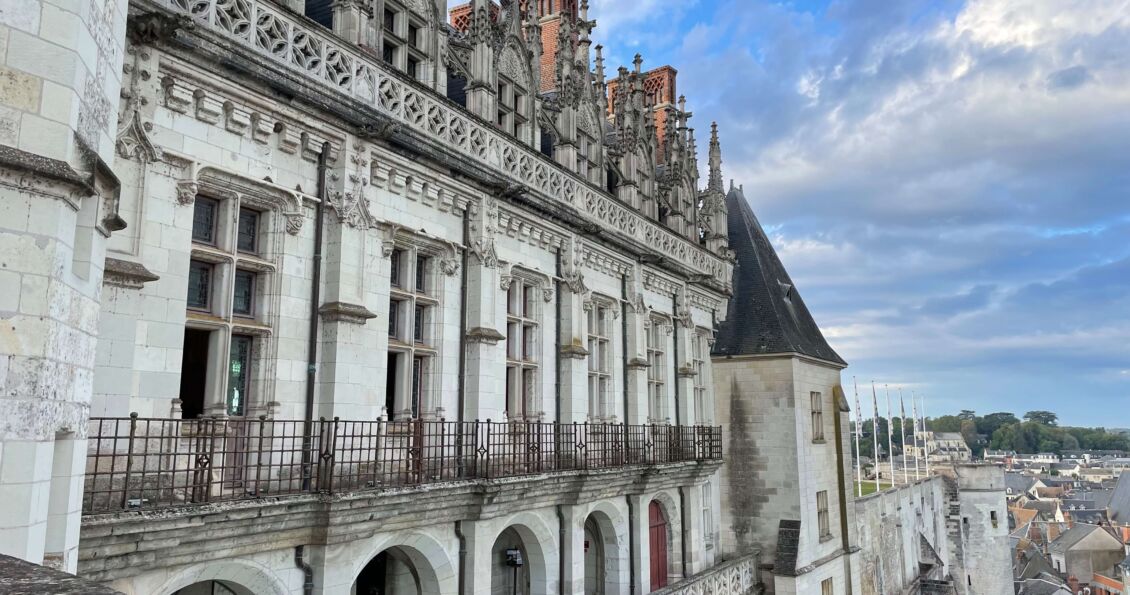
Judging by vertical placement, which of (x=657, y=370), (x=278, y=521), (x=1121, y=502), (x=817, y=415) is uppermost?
(x=657, y=370)

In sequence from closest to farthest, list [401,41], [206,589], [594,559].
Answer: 1. [206,589]
2. [401,41]
3. [594,559]

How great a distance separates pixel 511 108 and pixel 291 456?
787 centimetres

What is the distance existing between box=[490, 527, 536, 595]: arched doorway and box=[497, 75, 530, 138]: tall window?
7.39 meters

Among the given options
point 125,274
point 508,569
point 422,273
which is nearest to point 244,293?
point 125,274

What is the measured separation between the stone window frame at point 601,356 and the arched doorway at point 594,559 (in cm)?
236

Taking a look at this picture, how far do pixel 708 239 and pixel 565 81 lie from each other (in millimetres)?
8642

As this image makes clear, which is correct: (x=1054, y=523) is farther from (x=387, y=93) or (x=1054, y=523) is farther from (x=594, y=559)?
(x=387, y=93)

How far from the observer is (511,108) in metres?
14.0

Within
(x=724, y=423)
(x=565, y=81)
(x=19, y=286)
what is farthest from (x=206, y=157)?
(x=724, y=423)

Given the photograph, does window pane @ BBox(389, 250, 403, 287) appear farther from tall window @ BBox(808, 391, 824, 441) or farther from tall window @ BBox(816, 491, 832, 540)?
tall window @ BBox(816, 491, 832, 540)

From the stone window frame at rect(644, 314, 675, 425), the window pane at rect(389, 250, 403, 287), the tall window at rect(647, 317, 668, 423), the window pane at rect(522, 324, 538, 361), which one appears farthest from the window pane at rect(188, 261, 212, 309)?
the tall window at rect(647, 317, 668, 423)

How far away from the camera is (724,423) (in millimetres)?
21484

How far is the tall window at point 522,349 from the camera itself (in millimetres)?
13633

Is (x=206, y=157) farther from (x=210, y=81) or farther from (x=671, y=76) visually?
(x=671, y=76)
